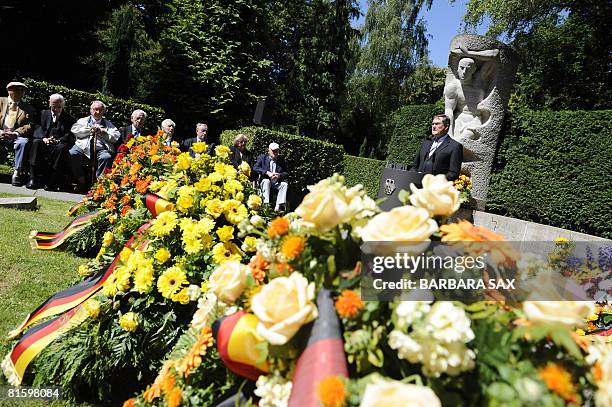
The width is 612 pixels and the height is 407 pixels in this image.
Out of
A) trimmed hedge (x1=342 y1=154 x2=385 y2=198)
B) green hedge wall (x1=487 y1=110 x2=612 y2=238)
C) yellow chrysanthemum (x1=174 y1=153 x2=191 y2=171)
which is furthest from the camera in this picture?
trimmed hedge (x1=342 y1=154 x2=385 y2=198)

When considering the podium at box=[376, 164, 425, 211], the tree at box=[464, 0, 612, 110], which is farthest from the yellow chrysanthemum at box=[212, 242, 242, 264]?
the tree at box=[464, 0, 612, 110]

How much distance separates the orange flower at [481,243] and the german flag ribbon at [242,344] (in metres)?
0.48

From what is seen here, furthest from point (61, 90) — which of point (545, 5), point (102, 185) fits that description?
point (545, 5)

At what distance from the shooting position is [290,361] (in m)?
0.92

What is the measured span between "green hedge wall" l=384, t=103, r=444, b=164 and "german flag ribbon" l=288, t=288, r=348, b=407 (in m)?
9.79

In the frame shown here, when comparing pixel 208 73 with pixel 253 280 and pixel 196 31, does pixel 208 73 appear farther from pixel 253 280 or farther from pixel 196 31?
pixel 253 280

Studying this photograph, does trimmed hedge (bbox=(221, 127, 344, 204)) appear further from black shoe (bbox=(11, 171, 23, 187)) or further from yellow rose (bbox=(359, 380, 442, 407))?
yellow rose (bbox=(359, 380, 442, 407))

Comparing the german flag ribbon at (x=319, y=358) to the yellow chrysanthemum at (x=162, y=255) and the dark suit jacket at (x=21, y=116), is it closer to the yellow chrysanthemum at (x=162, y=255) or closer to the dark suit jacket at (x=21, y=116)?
the yellow chrysanthemum at (x=162, y=255)

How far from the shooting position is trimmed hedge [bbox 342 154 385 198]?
12.3 metres

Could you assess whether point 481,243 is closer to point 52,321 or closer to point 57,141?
point 52,321

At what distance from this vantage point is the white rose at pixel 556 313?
711 millimetres

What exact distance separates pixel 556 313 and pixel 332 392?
0.41m

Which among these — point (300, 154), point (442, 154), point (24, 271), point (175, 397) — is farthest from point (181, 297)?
point (300, 154)

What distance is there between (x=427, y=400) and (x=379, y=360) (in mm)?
164
